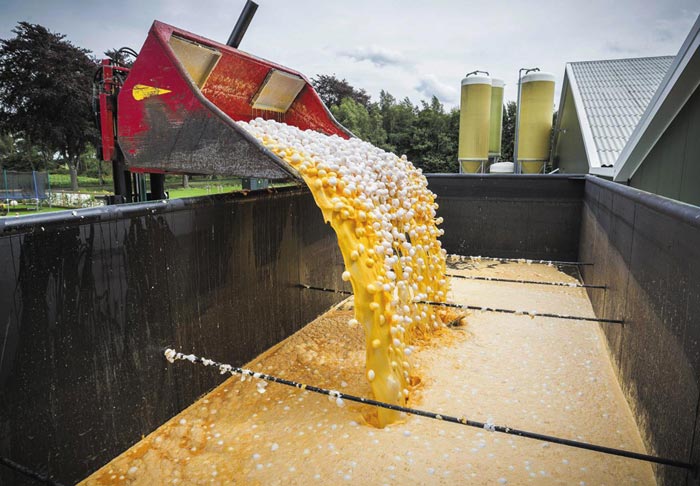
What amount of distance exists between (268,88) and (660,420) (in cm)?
307

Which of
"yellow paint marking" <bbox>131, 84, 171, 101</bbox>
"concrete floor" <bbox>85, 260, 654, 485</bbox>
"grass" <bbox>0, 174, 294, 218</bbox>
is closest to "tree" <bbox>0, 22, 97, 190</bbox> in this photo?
"grass" <bbox>0, 174, 294, 218</bbox>

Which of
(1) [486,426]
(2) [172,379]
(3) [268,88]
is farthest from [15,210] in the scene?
(1) [486,426]

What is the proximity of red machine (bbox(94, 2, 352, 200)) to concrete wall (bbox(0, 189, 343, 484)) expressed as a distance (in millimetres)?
327

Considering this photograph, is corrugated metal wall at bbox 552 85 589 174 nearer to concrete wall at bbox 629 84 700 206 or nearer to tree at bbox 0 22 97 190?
concrete wall at bbox 629 84 700 206

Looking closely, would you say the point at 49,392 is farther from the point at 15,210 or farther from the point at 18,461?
the point at 15,210

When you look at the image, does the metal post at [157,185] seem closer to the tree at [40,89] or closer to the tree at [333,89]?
the tree at [40,89]

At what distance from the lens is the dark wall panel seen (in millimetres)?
5551

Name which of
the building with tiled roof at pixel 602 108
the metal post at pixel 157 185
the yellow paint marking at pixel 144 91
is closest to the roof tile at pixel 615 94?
the building with tiled roof at pixel 602 108

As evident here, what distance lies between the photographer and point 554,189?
556 cm

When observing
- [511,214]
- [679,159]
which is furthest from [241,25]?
[511,214]

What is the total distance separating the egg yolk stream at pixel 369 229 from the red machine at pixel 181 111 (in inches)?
9.9

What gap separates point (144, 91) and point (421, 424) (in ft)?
7.20

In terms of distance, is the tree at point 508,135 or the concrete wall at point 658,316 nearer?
the concrete wall at point 658,316

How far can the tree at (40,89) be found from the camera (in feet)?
48.6
